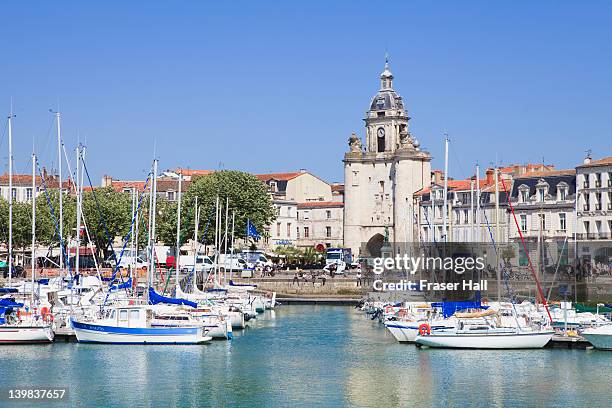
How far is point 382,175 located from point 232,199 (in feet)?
52.0

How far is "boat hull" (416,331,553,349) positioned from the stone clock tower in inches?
2252

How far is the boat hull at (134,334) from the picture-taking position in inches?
2152

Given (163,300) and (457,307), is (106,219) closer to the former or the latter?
(163,300)

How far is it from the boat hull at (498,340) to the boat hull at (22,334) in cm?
1758

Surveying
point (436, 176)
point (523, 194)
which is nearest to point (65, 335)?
point (523, 194)

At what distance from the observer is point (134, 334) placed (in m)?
54.7

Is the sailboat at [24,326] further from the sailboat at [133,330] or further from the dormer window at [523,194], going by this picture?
the dormer window at [523,194]

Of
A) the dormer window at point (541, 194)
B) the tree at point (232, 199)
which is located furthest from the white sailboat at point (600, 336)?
the tree at point (232, 199)

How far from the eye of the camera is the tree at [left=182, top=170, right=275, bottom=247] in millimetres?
104500

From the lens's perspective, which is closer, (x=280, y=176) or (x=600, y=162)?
(x=600, y=162)

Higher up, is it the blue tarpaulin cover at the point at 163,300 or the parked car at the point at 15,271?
the parked car at the point at 15,271

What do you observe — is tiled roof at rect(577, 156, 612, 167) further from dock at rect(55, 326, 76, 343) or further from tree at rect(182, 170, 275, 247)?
dock at rect(55, 326, 76, 343)

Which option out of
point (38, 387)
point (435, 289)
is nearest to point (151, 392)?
point (38, 387)

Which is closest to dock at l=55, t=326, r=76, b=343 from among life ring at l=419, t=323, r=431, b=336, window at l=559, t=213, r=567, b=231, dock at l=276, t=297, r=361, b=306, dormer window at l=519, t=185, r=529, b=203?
life ring at l=419, t=323, r=431, b=336
